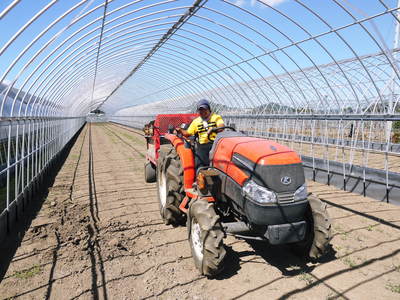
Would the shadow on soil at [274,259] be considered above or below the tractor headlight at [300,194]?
below

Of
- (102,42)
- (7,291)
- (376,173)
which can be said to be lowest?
(7,291)

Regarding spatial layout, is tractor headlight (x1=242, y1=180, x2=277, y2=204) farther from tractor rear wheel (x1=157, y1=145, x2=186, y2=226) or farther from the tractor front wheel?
the tractor front wheel

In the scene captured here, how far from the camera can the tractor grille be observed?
3.06 m

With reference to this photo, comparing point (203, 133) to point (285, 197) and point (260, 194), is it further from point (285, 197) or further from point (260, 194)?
point (285, 197)

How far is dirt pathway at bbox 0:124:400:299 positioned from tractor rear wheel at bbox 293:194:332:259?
0.25 metres

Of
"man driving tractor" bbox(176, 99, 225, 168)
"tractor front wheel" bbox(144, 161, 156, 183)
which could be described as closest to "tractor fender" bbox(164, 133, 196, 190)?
"man driving tractor" bbox(176, 99, 225, 168)

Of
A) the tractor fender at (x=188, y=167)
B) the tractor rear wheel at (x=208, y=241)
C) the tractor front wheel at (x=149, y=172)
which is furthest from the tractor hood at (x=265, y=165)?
the tractor front wheel at (x=149, y=172)

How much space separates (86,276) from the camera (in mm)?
3348

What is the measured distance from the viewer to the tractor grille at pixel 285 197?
3057 millimetres

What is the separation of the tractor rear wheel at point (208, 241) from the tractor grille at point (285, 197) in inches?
25.9

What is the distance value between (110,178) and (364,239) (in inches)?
240

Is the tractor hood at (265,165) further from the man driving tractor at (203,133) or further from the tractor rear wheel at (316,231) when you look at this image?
the man driving tractor at (203,133)

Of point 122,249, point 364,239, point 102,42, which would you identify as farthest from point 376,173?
point 102,42

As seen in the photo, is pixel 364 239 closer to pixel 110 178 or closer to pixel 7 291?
pixel 7 291
